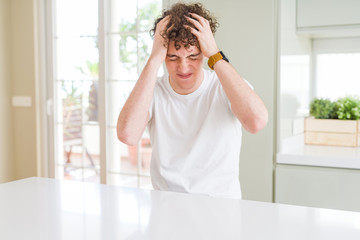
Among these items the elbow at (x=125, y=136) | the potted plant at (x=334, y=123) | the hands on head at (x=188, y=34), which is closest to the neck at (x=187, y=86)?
the hands on head at (x=188, y=34)

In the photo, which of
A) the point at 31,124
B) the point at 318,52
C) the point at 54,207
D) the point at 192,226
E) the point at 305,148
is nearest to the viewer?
the point at 192,226

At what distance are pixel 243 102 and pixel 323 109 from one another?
4.53ft

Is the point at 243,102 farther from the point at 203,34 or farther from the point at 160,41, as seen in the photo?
the point at 160,41

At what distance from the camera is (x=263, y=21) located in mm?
2340

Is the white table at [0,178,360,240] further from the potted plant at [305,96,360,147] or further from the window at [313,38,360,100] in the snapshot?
the window at [313,38,360,100]

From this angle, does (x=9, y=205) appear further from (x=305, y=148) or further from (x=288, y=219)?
(x=305, y=148)

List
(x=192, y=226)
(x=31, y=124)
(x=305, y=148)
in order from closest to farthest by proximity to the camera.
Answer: (x=192, y=226) → (x=305, y=148) → (x=31, y=124)

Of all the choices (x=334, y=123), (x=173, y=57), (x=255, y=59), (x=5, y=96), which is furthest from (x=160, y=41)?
(x=5, y=96)

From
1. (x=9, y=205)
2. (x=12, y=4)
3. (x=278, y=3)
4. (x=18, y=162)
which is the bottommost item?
(x=18, y=162)

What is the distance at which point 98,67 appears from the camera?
3428 millimetres

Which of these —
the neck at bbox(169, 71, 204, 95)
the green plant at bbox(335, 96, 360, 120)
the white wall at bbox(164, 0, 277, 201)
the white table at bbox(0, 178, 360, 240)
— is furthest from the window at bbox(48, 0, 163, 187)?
the white table at bbox(0, 178, 360, 240)

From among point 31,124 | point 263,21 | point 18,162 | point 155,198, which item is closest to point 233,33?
point 263,21

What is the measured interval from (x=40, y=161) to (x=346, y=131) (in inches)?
105

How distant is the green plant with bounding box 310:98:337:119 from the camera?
2.65 m
